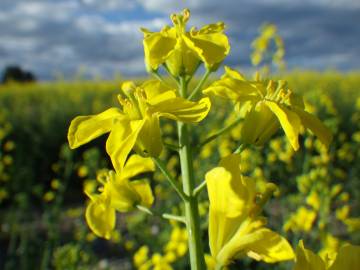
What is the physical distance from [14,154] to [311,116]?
22.5ft

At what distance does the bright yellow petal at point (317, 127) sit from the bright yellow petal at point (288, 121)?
54mm

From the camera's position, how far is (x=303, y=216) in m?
3.52

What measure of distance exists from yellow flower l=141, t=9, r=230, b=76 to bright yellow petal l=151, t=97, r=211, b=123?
147 millimetres

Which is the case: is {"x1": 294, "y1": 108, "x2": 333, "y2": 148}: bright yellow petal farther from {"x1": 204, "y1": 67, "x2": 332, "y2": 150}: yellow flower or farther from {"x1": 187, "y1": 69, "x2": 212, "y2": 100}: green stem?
{"x1": 187, "y1": 69, "x2": 212, "y2": 100}: green stem

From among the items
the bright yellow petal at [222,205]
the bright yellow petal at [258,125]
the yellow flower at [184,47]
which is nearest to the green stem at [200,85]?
the yellow flower at [184,47]

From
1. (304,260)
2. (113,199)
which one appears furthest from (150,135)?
(304,260)

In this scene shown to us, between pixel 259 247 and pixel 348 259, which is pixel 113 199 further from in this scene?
pixel 348 259

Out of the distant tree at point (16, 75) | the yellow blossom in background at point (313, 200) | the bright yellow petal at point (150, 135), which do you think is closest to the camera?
the bright yellow petal at point (150, 135)

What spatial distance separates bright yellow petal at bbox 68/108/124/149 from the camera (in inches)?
47.8

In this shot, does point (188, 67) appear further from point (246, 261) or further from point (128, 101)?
point (246, 261)

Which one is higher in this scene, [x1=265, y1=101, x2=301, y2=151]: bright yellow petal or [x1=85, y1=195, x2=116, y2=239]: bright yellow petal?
[x1=265, y1=101, x2=301, y2=151]: bright yellow petal

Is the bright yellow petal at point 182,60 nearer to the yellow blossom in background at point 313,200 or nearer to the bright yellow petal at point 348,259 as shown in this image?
the bright yellow petal at point 348,259

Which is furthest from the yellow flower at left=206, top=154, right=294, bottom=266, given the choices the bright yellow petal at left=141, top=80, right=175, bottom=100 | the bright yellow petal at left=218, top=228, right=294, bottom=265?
the bright yellow petal at left=141, top=80, right=175, bottom=100

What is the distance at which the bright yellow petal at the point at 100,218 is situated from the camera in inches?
56.6
